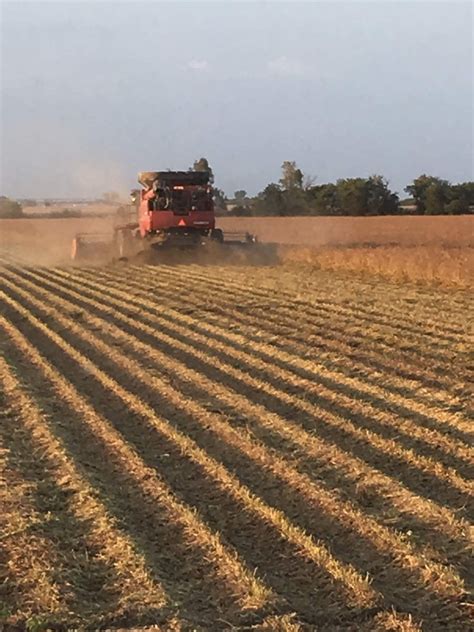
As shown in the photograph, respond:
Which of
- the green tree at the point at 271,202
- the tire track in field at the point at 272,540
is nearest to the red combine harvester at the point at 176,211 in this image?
the tire track in field at the point at 272,540

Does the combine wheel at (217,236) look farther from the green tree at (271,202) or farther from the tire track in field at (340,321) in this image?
the green tree at (271,202)

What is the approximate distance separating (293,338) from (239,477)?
499 centimetres

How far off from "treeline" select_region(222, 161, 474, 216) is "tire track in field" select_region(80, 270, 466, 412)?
129 feet

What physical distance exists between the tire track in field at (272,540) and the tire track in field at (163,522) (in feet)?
0.45

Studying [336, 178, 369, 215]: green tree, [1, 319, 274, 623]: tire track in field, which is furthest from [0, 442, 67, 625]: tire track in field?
[336, 178, 369, 215]: green tree

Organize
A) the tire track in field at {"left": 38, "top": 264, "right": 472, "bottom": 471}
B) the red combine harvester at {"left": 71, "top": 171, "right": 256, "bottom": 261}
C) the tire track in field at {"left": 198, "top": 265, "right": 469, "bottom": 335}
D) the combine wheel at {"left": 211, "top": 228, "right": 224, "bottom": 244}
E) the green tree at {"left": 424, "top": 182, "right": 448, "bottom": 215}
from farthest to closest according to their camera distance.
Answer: the green tree at {"left": 424, "top": 182, "right": 448, "bottom": 215}, the combine wheel at {"left": 211, "top": 228, "right": 224, "bottom": 244}, the red combine harvester at {"left": 71, "top": 171, "right": 256, "bottom": 261}, the tire track in field at {"left": 198, "top": 265, "right": 469, "bottom": 335}, the tire track in field at {"left": 38, "top": 264, "right": 472, "bottom": 471}

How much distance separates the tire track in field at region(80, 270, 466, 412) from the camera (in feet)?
24.9

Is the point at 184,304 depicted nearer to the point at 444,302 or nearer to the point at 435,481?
the point at 444,302

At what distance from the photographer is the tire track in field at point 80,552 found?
12.3 ft

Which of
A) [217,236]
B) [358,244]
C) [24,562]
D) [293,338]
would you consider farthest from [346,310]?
[358,244]

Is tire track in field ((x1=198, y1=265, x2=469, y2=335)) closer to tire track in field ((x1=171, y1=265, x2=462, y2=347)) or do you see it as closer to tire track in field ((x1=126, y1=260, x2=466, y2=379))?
tire track in field ((x1=171, y1=265, x2=462, y2=347))

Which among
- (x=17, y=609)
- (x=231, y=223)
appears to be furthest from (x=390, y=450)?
(x=231, y=223)

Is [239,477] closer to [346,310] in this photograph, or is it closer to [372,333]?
[372,333]

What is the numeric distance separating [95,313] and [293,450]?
7464 mm
